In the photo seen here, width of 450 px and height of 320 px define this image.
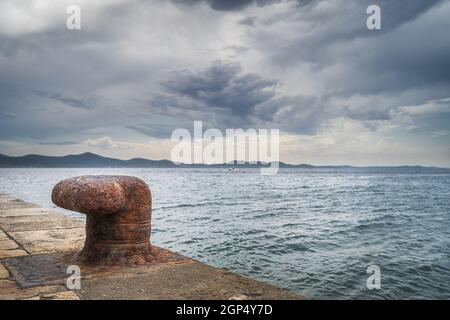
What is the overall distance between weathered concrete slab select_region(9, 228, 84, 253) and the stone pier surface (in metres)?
0.02

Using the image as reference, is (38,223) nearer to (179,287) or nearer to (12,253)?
(12,253)

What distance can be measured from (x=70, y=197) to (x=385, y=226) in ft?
46.4

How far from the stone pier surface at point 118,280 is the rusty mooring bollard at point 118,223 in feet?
0.41

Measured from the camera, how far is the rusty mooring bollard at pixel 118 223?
308 cm

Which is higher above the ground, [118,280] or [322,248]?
[118,280]

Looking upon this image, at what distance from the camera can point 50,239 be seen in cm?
452

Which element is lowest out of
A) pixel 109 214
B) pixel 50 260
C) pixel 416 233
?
pixel 416 233

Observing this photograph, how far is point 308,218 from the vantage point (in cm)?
1566

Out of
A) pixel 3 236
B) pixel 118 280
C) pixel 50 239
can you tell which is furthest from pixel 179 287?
pixel 3 236

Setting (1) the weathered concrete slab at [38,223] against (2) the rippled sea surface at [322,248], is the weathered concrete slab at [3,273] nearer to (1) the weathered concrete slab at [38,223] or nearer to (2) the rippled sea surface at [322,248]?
(1) the weathered concrete slab at [38,223]

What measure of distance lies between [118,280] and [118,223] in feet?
1.92

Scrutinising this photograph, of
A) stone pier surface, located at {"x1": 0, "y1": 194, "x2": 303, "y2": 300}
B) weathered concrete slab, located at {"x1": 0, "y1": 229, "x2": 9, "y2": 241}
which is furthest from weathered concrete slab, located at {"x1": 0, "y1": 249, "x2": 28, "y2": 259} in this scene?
weathered concrete slab, located at {"x1": 0, "y1": 229, "x2": 9, "y2": 241}

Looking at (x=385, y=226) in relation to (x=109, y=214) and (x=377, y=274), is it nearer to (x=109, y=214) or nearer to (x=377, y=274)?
(x=377, y=274)
